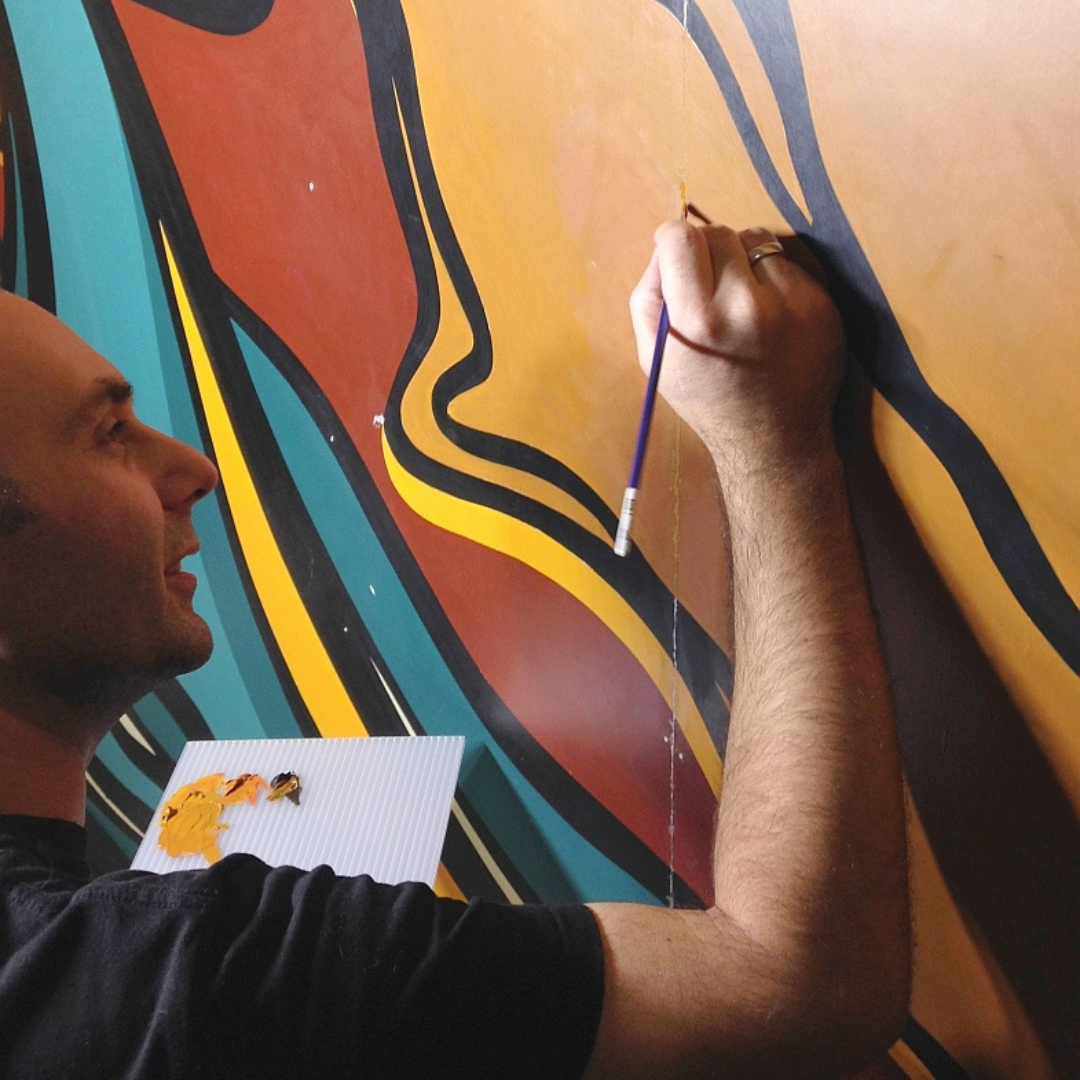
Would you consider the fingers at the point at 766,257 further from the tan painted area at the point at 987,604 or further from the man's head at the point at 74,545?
the man's head at the point at 74,545

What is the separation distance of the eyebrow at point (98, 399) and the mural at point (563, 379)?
26cm

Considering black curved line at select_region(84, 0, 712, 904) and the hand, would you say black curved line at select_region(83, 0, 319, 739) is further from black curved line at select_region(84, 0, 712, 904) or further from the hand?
the hand

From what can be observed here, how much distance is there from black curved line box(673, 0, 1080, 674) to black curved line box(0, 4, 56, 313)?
3.24 ft

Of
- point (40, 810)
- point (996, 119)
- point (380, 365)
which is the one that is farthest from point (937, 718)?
point (40, 810)

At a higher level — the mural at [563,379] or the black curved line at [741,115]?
the black curved line at [741,115]

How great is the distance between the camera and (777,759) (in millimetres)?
636

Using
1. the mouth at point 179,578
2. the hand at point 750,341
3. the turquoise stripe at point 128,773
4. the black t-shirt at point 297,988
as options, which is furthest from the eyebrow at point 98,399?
the turquoise stripe at point 128,773

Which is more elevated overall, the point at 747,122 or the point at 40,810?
the point at 747,122

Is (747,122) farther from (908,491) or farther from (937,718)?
(937,718)

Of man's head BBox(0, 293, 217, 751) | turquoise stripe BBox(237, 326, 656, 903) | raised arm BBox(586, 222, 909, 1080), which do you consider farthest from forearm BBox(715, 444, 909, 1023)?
man's head BBox(0, 293, 217, 751)

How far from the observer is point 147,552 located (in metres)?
0.79

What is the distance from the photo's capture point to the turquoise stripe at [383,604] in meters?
1.03

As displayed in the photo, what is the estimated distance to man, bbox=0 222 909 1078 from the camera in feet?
1.77

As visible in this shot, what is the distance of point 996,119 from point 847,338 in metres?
0.17
